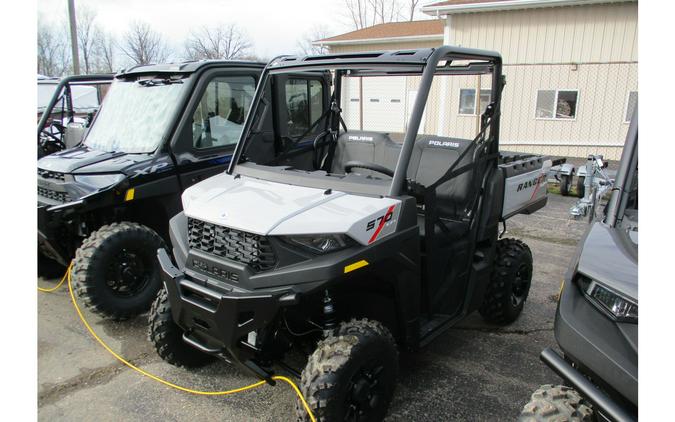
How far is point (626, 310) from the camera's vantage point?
1.84 m

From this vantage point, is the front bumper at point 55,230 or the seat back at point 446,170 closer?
the seat back at point 446,170

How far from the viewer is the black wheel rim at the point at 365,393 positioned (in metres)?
2.65

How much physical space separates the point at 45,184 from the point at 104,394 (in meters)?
2.26

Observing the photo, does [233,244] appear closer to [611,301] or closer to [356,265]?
[356,265]

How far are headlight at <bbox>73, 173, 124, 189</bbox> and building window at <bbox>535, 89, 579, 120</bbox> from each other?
38.5 ft

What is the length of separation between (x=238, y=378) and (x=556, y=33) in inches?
516

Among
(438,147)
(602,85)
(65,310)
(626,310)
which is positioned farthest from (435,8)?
(626,310)

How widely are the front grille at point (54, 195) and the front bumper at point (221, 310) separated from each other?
2029mm

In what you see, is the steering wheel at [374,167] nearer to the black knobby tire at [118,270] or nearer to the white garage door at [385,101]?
the black knobby tire at [118,270]

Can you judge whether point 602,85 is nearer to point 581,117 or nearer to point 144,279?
point 581,117

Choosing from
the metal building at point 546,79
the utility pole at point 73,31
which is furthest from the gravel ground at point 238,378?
the utility pole at point 73,31

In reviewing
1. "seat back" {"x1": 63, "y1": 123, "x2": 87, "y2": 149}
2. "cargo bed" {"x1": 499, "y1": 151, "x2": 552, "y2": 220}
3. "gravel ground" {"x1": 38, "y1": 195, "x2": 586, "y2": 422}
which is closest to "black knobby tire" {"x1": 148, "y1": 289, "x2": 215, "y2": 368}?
"gravel ground" {"x1": 38, "y1": 195, "x2": 586, "y2": 422}

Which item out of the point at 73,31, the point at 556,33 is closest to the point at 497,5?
the point at 556,33

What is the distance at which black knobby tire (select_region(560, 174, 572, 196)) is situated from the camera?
9.75 meters
